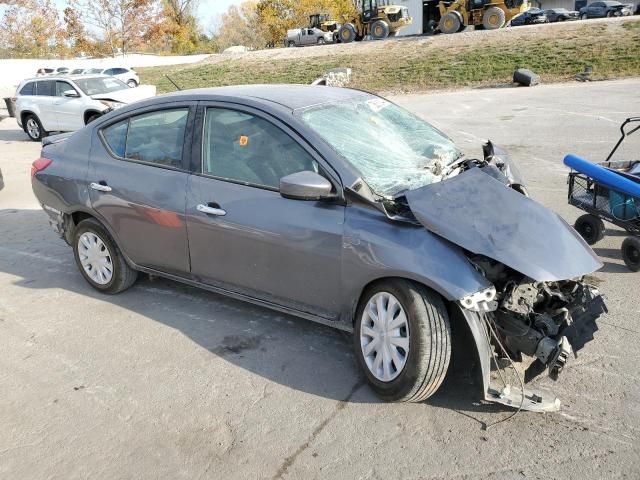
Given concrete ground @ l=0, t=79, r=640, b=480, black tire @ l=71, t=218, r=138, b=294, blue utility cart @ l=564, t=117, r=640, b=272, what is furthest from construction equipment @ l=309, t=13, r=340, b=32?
black tire @ l=71, t=218, r=138, b=294

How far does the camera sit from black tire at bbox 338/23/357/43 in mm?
38438

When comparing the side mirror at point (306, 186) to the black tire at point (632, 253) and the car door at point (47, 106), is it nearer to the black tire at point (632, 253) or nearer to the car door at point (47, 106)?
the black tire at point (632, 253)

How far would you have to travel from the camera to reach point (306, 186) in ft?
11.0

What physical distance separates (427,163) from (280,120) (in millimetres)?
1023

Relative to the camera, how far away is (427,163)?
3.98 meters

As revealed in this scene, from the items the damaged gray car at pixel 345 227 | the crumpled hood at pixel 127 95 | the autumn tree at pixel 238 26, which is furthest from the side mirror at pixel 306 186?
the autumn tree at pixel 238 26

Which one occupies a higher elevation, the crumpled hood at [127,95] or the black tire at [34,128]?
the crumpled hood at [127,95]

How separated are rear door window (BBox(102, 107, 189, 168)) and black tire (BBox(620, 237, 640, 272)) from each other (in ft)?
12.1

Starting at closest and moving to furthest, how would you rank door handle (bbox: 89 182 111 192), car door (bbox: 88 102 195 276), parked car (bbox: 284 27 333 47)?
car door (bbox: 88 102 195 276) → door handle (bbox: 89 182 111 192) → parked car (bbox: 284 27 333 47)

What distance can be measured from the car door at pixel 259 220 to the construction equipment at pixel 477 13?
3102cm

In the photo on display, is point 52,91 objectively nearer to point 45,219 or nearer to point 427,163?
point 45,219

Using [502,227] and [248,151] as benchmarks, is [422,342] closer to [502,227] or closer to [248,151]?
[502,227]

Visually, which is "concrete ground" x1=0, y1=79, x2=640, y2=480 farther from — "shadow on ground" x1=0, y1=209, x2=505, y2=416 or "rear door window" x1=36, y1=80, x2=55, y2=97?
"rear door window" x1=36, y1=80, x2=55, y2=97

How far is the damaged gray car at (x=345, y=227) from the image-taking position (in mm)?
3100
